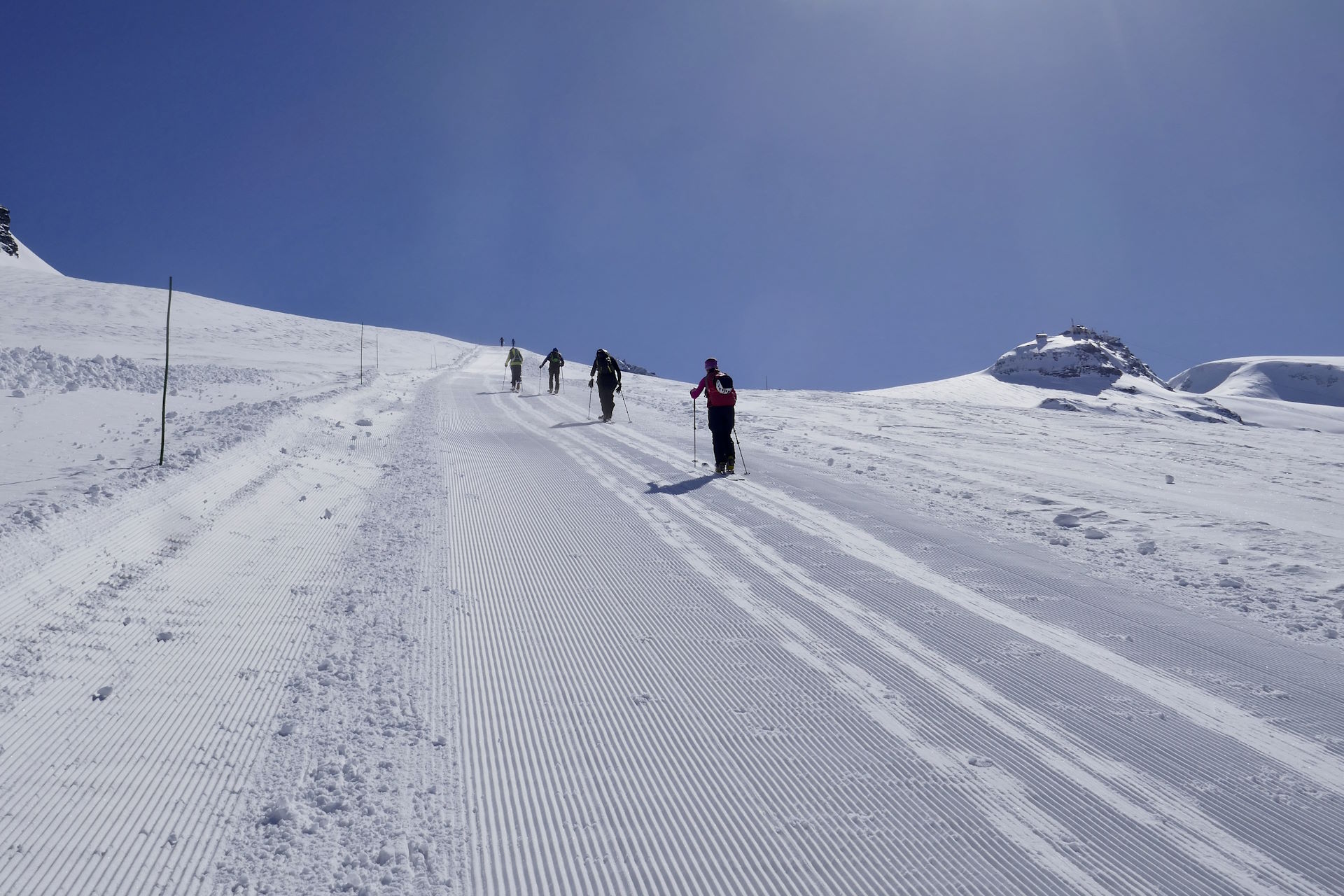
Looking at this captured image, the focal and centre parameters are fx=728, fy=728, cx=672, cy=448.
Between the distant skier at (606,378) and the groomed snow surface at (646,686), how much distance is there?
8075 mm

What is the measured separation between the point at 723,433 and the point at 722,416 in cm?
26

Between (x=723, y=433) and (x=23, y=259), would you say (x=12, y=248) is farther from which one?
(x=723, y=433)

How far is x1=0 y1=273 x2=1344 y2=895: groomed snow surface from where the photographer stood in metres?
2.66

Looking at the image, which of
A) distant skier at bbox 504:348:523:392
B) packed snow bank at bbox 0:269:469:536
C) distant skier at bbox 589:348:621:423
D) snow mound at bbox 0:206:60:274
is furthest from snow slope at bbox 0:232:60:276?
distant skier at bbox 589:348:621:423

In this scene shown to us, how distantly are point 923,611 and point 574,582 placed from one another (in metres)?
2.59

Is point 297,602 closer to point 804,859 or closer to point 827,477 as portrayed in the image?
A: point 804,859

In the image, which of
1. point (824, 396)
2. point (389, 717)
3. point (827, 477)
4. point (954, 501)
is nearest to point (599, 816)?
point (389, 717)

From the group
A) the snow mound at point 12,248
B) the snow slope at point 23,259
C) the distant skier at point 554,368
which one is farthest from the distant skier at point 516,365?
the snow mound at point 12,248

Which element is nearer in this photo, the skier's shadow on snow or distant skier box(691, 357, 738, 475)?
the skier's shadow on snow

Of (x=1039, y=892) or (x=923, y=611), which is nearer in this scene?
(x=1039, y=892)

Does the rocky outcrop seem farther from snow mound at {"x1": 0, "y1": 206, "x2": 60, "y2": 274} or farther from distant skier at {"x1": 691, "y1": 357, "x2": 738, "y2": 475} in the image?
distant skier at {"x1": 691, "y1": 357, "x2": 738, "y2": 475}

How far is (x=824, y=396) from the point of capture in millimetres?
27859

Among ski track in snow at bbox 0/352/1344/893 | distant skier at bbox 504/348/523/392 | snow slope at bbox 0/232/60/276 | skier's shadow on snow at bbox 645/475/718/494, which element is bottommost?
ski track in snow at bbox 0/352/1344/893

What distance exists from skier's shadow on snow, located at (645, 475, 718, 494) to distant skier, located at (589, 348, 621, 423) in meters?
7.18
